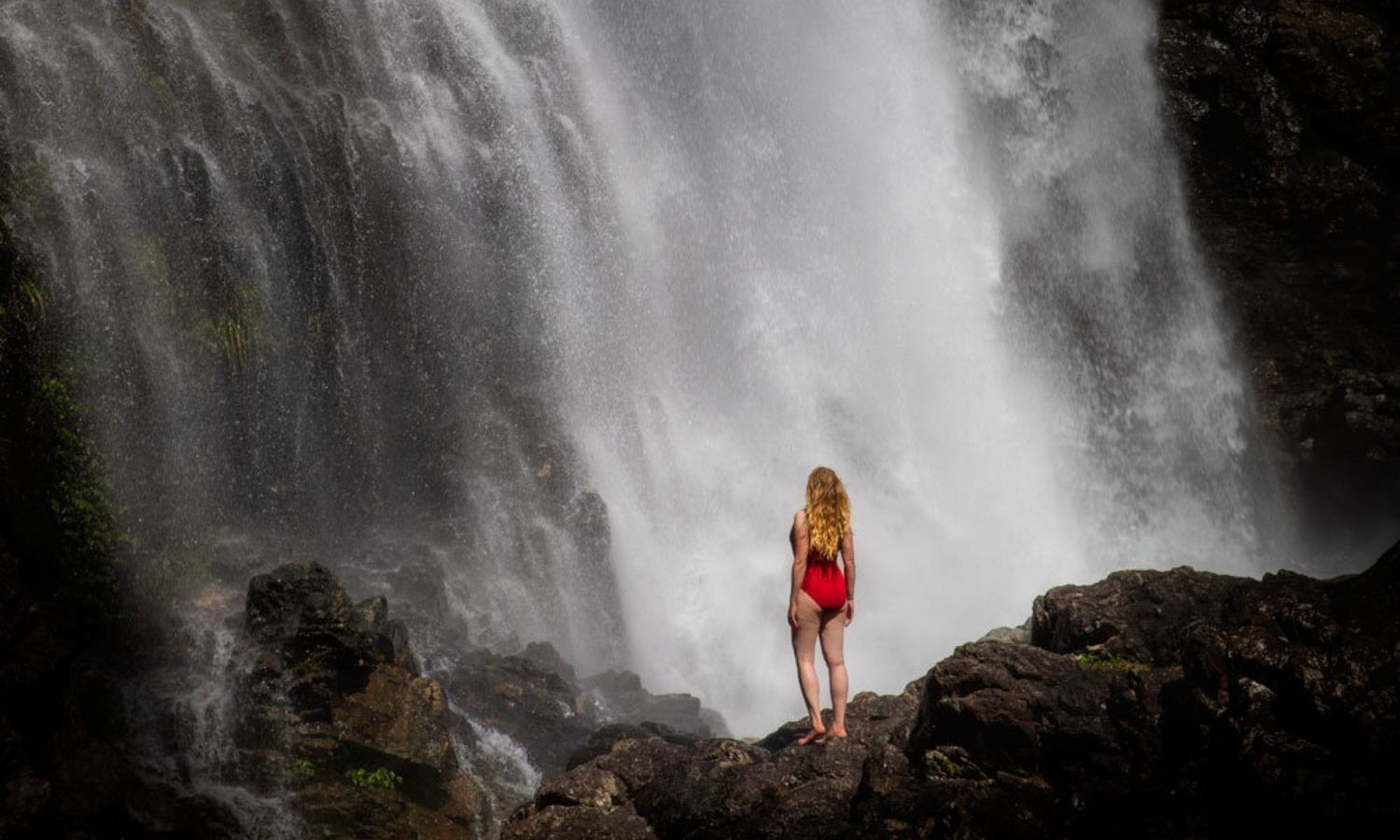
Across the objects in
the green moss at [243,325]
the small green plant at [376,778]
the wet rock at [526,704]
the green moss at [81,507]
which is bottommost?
the small green plant at [376,778]

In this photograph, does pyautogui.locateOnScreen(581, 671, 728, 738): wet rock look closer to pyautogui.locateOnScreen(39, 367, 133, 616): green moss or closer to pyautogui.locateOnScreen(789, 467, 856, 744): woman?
pyautogui.locateOnScreen(39, 367, 133, 616): green moss

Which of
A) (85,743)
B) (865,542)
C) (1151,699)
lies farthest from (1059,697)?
(865,542)

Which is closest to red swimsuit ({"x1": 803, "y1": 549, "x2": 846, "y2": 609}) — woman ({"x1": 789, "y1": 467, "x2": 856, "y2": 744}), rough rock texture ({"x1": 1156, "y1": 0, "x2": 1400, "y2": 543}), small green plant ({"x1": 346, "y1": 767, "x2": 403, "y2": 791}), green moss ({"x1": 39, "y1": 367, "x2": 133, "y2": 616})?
woman ({"x1": 789, "y1": 467, "x2": 856, "y2": 744})

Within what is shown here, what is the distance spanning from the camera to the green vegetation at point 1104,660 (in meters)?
7.67

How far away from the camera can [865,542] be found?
23906 mm

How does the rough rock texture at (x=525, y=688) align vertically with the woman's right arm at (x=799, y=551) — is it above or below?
above

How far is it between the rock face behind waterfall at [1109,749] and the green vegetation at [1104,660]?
2 centimetres

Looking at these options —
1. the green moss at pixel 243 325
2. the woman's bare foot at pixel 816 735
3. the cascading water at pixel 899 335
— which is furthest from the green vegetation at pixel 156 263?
the woman's bare foot at pixel 816 735

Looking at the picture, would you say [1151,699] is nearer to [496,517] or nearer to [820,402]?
[496,517]

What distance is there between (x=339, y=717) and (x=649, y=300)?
16.1 metres

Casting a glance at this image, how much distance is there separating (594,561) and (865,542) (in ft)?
22.7

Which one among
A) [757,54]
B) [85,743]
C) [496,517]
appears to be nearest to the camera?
→ [85,743]

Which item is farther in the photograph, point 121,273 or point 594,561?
point 594,561

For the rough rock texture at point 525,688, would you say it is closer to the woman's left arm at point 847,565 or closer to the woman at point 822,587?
the woman at point 822,587
